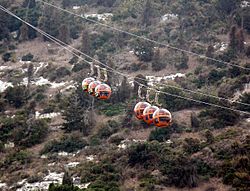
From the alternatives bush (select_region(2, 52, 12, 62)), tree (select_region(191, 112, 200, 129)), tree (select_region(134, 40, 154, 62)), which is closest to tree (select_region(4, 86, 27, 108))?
bush (select_region(2, 52, 12, 62))

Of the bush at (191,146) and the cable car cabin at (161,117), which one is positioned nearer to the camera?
the cable car cabin at (161,117)

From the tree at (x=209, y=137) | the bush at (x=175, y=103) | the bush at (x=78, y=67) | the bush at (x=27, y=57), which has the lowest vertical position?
the bush at (x=27, y=57)

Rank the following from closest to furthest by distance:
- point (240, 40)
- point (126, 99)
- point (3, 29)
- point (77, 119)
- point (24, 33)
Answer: point (77, 119) < point (126, 99) < point (240, 40) < point (24, 33) < point (3, 29)

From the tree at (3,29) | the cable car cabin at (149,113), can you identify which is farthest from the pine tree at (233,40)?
the tree at (3,29)

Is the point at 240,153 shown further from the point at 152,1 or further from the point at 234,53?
the point at 152,1

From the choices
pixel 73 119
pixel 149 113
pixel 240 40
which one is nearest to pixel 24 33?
pixel 73 119

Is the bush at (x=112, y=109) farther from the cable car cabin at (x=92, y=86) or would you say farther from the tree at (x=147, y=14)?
the tree at (x=147, y=14)

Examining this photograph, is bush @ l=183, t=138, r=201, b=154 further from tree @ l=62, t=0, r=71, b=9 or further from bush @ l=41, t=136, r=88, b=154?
tree @ l=62, t=0, r=71, b=9

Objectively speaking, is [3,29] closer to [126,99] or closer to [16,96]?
[16,96]

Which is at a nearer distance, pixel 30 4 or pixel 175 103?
pixel 175 103
